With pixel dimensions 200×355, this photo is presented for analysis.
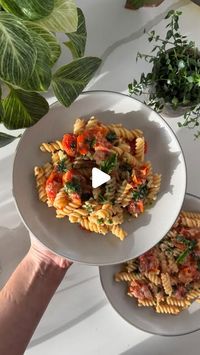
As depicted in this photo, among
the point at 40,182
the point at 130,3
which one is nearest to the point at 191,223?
the point at 40,182

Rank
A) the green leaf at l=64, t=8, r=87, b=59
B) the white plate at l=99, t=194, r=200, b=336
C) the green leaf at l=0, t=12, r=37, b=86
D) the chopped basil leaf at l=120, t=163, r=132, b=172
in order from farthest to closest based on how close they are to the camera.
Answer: the white plate at l=99, t=194, r=200, b=336 < the chopped basil leaf at l=120, t=163, r=132, b=172 < the green leaf at l=64, t=8, r=87, b=59 < the green leaf at l=0, t=12, r=37, b=86

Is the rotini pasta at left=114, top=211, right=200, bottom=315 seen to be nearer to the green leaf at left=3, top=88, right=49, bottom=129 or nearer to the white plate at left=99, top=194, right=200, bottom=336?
A: the white plate at left=99, top=194, right=200, bottom=336

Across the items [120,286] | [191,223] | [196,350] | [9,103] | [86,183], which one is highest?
[9,103]

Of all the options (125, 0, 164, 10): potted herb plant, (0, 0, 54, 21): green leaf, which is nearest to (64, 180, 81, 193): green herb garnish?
(0, 0, 54, 21): green leaf

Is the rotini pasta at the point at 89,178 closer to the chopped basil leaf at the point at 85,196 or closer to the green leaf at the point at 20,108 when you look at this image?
the chopped basil leaf at the point at 85,196

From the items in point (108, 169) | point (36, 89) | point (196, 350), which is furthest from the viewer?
point (196, 350)

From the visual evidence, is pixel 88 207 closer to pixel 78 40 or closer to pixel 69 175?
pixel 69 175

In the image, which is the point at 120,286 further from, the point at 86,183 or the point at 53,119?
the point at 53,119
